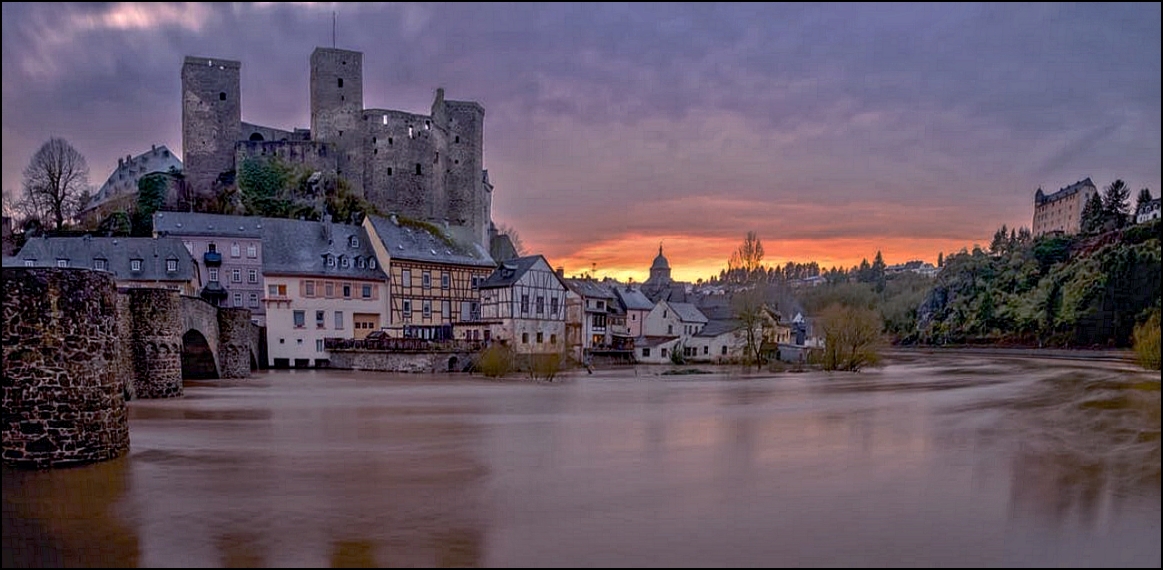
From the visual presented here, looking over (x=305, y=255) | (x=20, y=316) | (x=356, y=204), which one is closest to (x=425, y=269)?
(x=305, y=255)

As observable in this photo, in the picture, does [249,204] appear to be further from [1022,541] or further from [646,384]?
[1022,541]

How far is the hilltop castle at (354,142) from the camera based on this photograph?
2013 inches

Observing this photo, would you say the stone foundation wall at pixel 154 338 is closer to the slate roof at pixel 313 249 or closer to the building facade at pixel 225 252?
the slate roof at pixel 313 249

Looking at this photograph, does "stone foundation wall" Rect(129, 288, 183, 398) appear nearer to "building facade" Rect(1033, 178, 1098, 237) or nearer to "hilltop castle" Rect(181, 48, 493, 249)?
"hilltop castle" Rect(181, 48, 493, 249)

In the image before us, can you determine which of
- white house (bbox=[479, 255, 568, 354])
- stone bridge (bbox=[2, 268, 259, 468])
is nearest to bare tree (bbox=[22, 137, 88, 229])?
white house (bbox=[479, 255, 568, 354])

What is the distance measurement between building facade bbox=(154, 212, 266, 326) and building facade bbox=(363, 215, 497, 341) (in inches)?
273

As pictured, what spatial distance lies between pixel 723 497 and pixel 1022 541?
10.9ft

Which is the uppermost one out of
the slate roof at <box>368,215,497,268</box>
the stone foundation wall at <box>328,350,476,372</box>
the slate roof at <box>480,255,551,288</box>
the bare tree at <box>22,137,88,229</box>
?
the bare tree at <box>22,137,88,229</box>

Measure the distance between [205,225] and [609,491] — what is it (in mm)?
39049

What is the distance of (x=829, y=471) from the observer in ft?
34.3

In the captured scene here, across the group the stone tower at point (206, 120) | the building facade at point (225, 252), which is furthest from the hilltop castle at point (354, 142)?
the building facade at point (225, 252)

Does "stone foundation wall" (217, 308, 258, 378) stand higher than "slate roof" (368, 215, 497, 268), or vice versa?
"slate roof" (368, 215, 497, 268)

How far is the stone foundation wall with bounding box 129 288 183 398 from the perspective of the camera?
18281mm

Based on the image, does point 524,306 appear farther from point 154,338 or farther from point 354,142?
point 354,142
